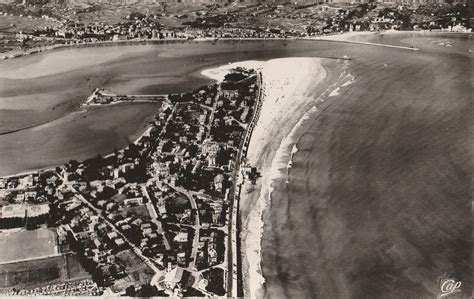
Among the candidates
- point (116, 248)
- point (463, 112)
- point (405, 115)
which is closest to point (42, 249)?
point (116, 248)

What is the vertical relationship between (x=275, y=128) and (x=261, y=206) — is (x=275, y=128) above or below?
above

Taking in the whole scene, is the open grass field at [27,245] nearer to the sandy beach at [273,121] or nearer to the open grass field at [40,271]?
the open grass field at [40,271]

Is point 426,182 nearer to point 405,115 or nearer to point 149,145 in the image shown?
point 405,115

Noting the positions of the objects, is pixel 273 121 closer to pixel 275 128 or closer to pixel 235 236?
pixel 275 128

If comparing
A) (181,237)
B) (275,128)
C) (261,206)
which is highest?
(275,128)

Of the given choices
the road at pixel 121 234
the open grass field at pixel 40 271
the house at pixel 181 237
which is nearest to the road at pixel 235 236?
the house at pixel 181 237

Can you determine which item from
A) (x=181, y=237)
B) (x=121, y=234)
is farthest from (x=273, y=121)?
(x=121, y=234)
